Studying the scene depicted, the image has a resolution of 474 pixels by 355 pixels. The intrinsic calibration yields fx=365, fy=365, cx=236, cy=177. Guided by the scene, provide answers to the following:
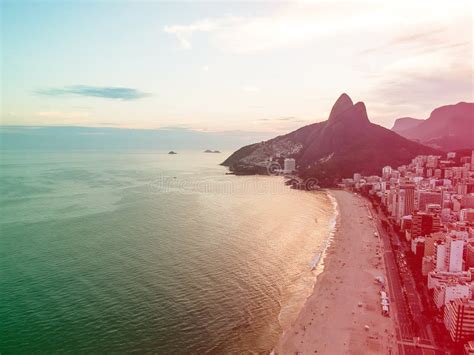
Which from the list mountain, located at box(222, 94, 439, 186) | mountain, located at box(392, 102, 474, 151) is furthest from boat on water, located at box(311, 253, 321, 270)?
mountain, located at box(392, 102, 474, 151)

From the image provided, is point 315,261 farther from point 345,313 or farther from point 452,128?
point 452,128

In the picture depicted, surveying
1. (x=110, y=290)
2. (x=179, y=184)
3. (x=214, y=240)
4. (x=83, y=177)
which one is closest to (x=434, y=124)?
(x=179, y=184)

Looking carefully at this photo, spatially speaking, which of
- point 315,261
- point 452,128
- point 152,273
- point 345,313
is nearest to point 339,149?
point 315,261

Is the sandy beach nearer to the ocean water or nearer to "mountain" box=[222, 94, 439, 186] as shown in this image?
the ocean water

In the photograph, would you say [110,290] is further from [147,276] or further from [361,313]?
[361,313]

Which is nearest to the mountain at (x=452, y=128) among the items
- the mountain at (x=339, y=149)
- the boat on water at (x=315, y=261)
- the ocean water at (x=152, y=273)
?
the mountain at (x=339, y=149)

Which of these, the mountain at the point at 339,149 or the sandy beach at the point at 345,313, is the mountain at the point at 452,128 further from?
the sandy beach at the point at 345,313
